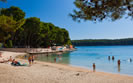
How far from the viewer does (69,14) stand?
611 cm

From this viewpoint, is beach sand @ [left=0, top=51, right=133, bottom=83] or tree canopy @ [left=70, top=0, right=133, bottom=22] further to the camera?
beach sand @ [left=0, top=51, right=133, bottom=83]

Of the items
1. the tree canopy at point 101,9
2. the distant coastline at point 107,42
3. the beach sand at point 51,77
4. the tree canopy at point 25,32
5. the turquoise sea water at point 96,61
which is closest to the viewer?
the tree canopy at point 101,9

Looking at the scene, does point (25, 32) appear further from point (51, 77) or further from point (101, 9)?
point (101, 9)

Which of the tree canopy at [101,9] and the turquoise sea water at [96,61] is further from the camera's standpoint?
the turquoise sea water at [96,61]

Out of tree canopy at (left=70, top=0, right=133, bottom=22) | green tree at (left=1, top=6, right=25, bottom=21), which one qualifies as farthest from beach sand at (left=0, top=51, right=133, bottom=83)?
green tree at (left=1, top=6, right=25, bottom=21)

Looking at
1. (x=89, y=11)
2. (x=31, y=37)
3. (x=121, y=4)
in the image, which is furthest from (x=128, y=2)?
(x=31, y=37)

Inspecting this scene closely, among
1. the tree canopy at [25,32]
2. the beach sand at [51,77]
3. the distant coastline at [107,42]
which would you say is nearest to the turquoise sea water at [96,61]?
the beach sand at [51,77]

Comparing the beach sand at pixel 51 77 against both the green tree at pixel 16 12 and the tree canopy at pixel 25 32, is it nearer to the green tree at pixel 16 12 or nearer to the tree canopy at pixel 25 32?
the tree canopy at pixel 25 32

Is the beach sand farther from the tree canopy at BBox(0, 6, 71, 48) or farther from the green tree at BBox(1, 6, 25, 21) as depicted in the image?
the green tree at BBox(1, 6, 25, 21)

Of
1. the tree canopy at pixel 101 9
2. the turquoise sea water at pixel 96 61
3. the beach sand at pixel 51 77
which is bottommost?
the turquoise sea water at pixel 96 61

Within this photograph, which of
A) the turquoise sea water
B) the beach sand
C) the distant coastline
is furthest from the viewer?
the distant coastline

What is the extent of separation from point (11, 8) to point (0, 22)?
2871 cm

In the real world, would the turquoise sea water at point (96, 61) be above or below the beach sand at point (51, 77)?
below

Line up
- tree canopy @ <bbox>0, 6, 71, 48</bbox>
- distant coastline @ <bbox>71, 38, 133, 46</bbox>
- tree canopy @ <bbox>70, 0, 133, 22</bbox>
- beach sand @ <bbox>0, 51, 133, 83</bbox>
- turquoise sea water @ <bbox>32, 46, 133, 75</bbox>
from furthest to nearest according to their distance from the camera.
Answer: distant coastline @ <bbox>71, 38, 133, 46</bbox>
tree canopy @ <bbox>0, 6, 71, 48</bbox>
turquoise sea water @ <bbox>32, 46, 133, 75</bbox>
beach sand @ <bbox>0, 51, 133, 83</bbox>
tree canopy @ <bbox>70, 0, 133, 22</bbox>
